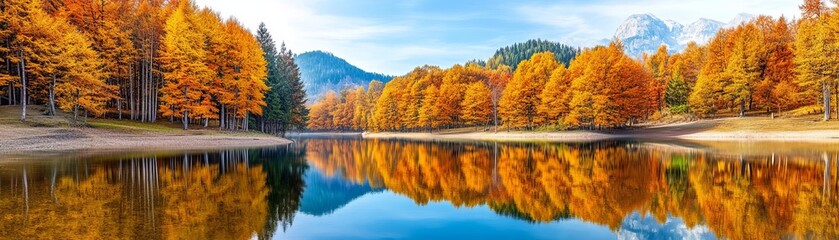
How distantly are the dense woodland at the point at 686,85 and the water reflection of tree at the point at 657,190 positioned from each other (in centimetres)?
3929

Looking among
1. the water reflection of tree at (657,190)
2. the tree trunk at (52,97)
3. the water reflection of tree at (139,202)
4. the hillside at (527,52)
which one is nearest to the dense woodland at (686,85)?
the water reflection of tree at (657,190)

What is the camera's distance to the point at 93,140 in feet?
113

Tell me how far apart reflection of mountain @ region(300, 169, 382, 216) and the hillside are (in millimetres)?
156000

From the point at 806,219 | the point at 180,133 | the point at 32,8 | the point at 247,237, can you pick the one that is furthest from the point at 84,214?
the point at 32,8

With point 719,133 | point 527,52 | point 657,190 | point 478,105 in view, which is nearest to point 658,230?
point 657,190

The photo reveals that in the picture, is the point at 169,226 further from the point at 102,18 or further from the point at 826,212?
the point at 102,18

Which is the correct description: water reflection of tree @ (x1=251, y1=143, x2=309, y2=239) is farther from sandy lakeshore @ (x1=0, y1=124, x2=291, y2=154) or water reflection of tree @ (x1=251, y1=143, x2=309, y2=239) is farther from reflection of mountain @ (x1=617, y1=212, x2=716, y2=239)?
sandy lakeshore @ (x1=0, y1=124, x2=291, y2=154)

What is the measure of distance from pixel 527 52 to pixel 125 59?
15396 cm

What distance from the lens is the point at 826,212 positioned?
1045 cm

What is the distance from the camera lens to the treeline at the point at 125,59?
3772 centimetres

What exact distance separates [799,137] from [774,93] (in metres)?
17.9

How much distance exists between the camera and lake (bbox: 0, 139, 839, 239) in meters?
9.43

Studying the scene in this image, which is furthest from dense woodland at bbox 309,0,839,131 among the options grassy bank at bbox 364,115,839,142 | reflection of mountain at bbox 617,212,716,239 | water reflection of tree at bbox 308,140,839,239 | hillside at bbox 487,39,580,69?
hillside at bbox 487,39,580,69

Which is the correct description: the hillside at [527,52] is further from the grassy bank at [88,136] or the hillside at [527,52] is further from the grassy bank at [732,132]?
the grassy bank at [88,136]
